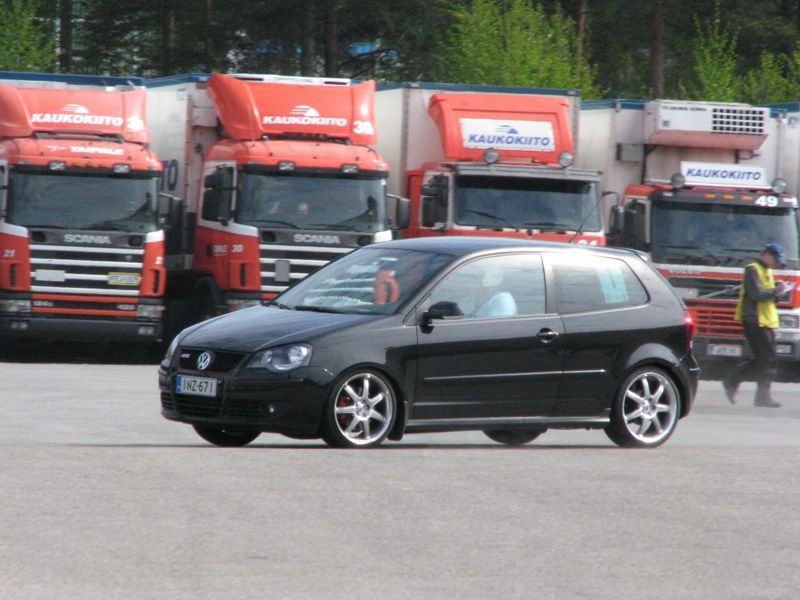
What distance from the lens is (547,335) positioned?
11711 mm

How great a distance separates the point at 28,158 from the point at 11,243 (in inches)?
43.3

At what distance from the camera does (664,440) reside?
12.3 metres

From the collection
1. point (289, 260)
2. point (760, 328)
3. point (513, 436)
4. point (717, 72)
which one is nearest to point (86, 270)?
point (289, 260)

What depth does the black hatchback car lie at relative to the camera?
10.8 meters

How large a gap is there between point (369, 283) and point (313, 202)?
10.1 meters

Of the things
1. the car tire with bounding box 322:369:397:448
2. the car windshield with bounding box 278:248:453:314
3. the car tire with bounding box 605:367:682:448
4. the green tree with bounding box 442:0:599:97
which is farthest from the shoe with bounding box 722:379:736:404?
the green tree with bounding box 442:0:599:97

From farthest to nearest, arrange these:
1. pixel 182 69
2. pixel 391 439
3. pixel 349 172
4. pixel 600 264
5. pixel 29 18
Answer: pixel 182 69 < pixel 29 18 < pixel 349 172 < pixel 600 264 < pixel 391 439

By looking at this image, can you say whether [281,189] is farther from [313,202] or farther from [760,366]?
[760,366]

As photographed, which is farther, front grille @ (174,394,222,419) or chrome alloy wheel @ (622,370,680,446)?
chrome alloy wheel @ (622,370,680,446)

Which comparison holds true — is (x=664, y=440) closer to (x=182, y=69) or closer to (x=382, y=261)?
(x=382, y=261)

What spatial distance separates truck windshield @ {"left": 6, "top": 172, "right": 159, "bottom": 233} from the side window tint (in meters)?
10.9

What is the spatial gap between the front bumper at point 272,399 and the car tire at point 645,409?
2.44m

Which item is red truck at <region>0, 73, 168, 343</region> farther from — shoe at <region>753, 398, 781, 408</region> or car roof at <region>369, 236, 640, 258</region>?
car roof at <region>369, 236, 640, 258</region>

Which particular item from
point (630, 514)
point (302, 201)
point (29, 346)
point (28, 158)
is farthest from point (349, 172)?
point (630, 514)
